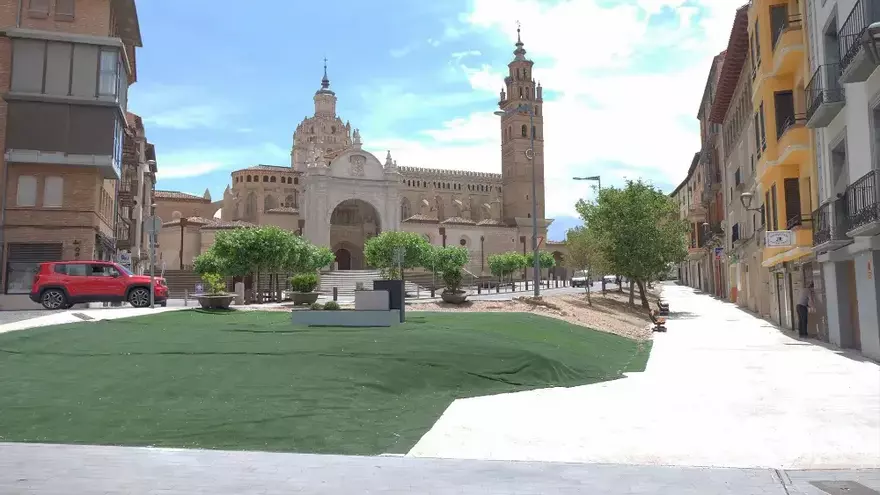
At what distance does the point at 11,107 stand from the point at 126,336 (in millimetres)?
15883

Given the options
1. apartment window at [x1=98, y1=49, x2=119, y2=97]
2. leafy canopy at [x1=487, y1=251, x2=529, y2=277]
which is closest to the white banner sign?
apartment window at [x1=98, y1=49, x2=119, y2=97]

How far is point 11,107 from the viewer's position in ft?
72.7

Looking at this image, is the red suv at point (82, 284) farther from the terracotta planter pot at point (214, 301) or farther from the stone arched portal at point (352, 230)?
the stone arched portal at point (352, 230)

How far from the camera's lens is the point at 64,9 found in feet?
76.4

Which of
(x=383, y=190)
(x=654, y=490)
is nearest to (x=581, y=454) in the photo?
(x=654, y=490)

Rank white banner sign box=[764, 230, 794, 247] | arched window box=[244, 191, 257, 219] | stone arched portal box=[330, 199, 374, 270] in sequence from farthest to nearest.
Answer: arched window box=[244, 191, 257, 219], stone arched portal box=[330, 199, 374, 270], white banner sign box=[764, 230, 794, 247]

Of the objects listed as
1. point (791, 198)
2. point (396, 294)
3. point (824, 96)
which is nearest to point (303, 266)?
point (396, 294)

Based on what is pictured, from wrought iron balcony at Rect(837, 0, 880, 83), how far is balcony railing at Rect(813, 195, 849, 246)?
9.71 ft

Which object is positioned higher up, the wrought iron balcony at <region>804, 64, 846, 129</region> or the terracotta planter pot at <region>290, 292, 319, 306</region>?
the wrought iron balcony at <region>804, 64, 846, 129</region>

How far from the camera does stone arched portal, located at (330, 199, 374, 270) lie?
65.1 meters

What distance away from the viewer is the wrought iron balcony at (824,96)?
44.2 ft

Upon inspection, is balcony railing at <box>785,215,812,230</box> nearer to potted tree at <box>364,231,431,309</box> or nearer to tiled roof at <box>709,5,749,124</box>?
tiled roof at <box>709,5,749,124</box>

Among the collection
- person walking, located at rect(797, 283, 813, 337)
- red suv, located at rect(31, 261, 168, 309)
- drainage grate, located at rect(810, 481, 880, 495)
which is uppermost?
red suv, located at rect(31, 261, 168, 309)

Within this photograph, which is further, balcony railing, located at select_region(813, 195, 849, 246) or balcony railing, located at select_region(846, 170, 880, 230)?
balcony railing, located at select_region(813, 195, 849, 246)
